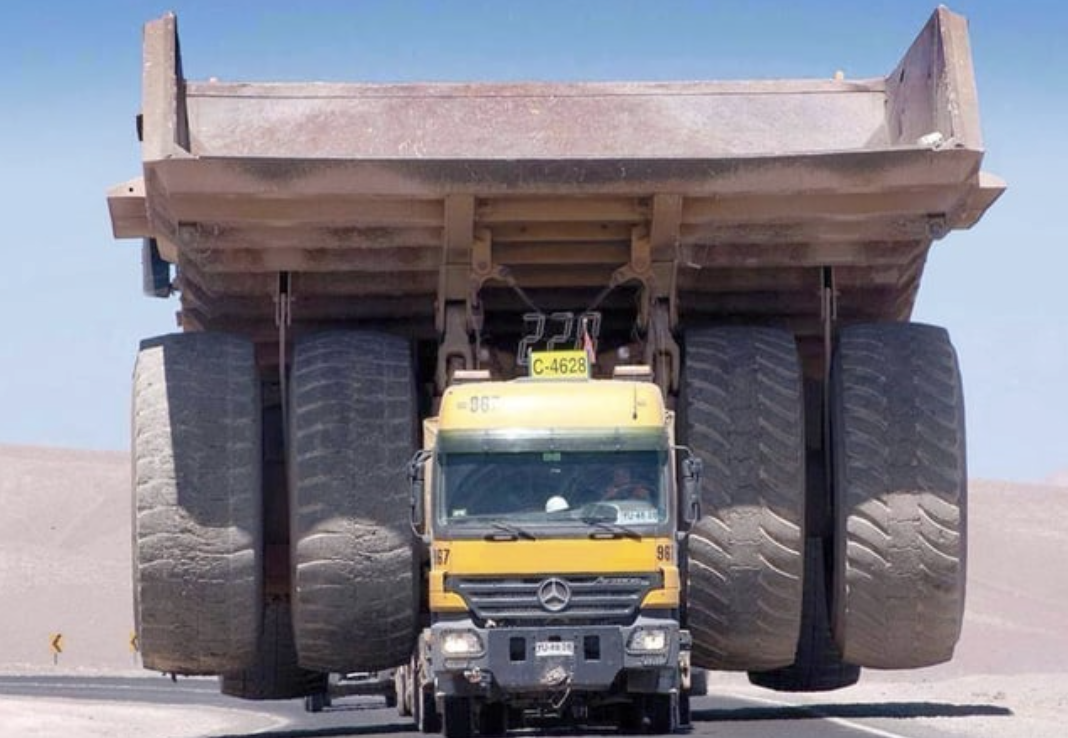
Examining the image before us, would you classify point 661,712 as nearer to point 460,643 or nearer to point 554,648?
point 554,648

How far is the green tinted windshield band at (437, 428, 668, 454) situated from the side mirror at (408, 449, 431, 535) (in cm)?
19

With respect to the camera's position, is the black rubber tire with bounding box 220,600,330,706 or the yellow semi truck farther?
the black rubber tire with bounding box 220,600,330,706

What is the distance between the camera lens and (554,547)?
1561cm

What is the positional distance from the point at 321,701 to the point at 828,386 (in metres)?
8.09

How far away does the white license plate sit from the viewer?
15.4 meters

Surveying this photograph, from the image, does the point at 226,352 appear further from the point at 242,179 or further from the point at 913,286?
the point at 913,286

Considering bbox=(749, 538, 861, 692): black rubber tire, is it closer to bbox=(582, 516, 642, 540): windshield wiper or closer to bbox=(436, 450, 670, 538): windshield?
bbox=(436, 450, 670, 538): windshield

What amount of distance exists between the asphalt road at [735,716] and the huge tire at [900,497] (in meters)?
1.15

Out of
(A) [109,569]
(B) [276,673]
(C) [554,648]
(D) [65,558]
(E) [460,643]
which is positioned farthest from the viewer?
(D) [65,558]

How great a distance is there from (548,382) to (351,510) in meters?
1.95

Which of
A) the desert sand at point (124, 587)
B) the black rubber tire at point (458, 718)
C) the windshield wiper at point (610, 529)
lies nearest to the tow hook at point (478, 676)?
the black rubber tire at point (458, 718)

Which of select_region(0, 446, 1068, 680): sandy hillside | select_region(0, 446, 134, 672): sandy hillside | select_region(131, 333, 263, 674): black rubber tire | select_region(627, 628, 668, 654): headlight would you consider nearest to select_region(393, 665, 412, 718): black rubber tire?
select_region(131, 333, 263, 674): black rubber tire

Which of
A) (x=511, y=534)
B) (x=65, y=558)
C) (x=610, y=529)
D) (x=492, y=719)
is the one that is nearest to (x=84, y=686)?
(x=492, y=719)

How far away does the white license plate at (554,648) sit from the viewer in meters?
15.4
